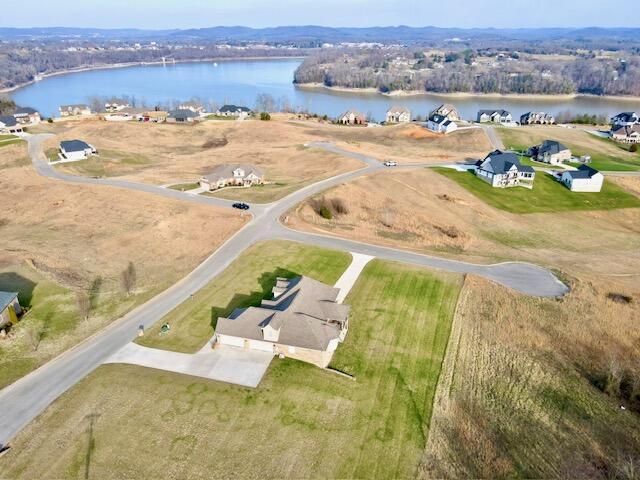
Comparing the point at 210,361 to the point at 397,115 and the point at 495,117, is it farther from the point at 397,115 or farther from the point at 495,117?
the point at 495,117

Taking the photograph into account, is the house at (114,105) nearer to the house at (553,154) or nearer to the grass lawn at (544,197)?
the grass lawn at (544,197)

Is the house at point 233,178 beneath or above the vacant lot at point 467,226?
above

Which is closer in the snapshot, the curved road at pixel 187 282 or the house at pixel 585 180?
the curved road at pixel 187 282

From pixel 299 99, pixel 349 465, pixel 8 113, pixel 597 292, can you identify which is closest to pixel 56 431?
pixel 349 465

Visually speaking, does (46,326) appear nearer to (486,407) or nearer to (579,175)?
(486,407)

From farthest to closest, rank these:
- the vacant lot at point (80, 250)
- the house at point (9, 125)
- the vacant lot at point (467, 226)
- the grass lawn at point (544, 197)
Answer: the house at point (9, 125), the grass lawn at point (544, 197), the vacant lot at point (467, 226), the vacant lot at point (80, 250)

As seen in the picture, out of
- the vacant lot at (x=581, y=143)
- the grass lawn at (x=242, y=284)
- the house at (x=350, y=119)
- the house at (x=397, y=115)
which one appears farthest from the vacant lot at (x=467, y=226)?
the house at (x=397, y=115)
